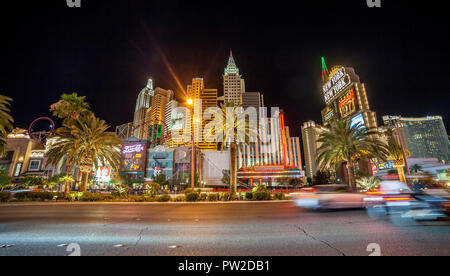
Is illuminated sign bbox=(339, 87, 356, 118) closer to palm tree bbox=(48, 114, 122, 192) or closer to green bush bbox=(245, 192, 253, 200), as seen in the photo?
green bush bbox=(245, 192, 253, 200)

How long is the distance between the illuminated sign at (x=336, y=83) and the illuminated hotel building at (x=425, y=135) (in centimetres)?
10895

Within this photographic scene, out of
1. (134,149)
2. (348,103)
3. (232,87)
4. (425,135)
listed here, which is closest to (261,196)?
(134,149)

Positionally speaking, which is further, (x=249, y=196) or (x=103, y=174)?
(x=103, y=174)

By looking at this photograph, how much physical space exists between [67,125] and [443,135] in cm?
23477

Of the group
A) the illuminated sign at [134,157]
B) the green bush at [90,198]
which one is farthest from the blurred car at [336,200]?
the illuminated sign at [134,157]

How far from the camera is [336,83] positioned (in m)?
81.8

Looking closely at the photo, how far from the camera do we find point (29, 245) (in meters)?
4.60

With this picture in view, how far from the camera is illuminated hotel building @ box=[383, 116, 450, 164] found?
15450 centimetres

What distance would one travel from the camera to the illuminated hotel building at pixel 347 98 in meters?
69.6

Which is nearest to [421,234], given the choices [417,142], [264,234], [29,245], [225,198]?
[264,234]

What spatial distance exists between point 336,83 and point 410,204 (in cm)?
8821

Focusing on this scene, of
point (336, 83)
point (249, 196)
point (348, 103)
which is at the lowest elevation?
point (249, 196)

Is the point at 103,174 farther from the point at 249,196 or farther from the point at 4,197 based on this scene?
the point at 249,196
